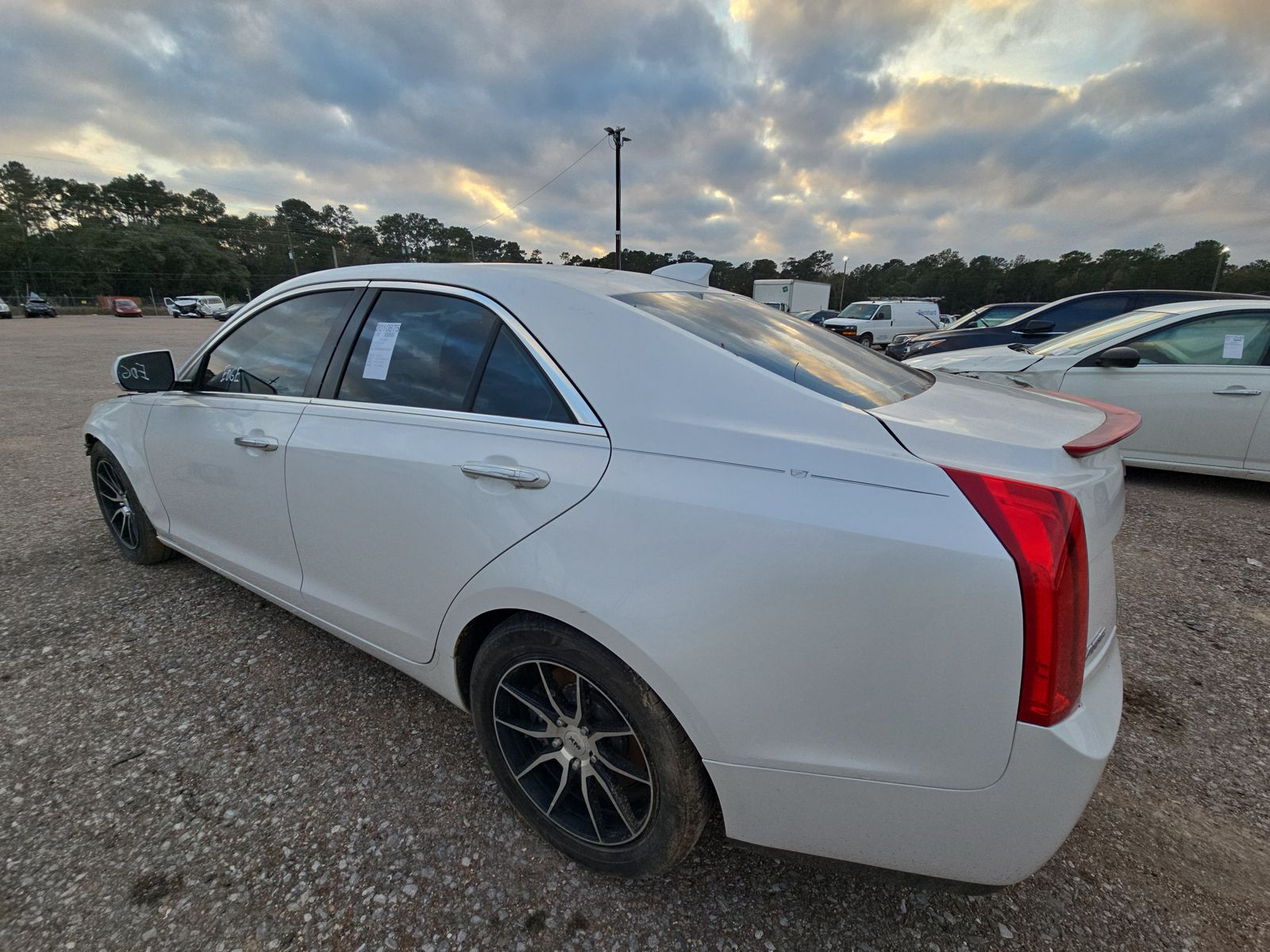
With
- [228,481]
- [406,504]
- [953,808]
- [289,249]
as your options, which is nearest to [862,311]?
[228,481]

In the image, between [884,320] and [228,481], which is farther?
[884,320]

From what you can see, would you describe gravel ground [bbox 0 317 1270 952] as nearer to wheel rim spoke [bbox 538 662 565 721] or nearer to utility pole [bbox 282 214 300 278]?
wheel rim spoke [bbox 538 662 565 721]

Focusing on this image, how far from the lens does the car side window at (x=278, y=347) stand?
225 cm

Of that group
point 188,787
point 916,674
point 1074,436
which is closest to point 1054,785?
point 916,674

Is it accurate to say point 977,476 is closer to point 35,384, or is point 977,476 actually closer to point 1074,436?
point 1074,436

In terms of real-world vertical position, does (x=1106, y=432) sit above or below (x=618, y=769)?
above

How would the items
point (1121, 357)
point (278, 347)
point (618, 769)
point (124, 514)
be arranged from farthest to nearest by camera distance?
point (1121, 357), point (124, 514), point (278, 347), point (618, 769)

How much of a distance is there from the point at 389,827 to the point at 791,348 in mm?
1901

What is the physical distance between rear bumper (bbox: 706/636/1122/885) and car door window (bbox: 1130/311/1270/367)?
16.0 ft

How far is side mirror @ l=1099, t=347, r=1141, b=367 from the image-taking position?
4730 mm

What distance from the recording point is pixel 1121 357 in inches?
187

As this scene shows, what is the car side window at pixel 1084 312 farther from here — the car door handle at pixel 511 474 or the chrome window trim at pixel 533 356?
the car door handle at pixel 511 474

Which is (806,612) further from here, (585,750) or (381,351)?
(381,351)

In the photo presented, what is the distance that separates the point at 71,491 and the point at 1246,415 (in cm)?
916
